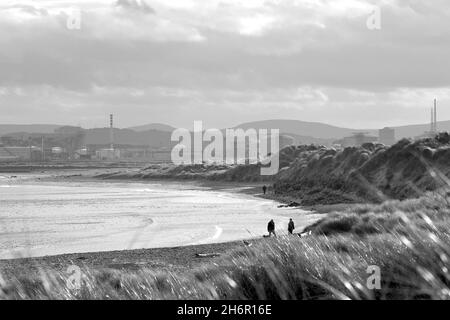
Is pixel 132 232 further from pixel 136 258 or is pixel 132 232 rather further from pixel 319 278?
pixel 319 278

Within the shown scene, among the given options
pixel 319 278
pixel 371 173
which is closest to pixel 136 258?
pixel 319 278

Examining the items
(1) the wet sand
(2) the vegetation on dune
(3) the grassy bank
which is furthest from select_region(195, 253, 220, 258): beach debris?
(2) the vegetation on dune

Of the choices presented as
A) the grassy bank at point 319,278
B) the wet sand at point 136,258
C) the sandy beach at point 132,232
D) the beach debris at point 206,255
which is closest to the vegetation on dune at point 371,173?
the sandy beach at point 132,232

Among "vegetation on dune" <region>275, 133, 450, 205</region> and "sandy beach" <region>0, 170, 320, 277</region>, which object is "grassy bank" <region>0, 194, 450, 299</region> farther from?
"vegetation on dune" <region>275, 133, 450, 205</region>

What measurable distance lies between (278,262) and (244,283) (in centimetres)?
45

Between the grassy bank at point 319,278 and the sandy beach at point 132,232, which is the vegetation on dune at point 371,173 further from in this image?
the grassy bank at point 319,278

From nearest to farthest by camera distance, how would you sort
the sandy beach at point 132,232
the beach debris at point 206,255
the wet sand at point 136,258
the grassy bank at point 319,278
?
Result: the grassy bank at point 319,278 → the wet sand at point 136,258 → the sandy beach at point 132,232 → the beach debris at point 206,255

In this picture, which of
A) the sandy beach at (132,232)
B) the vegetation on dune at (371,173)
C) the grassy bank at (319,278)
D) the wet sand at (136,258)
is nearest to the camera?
the grassy bank at (319,278)

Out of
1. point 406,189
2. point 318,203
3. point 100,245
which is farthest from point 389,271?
point 318,203
